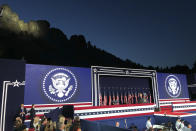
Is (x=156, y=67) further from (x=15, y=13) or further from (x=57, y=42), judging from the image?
(x=15, y=13)

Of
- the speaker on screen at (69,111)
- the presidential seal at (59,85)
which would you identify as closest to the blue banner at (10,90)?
the presidential seal at (59,85)

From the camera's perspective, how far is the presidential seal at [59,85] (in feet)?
40.2

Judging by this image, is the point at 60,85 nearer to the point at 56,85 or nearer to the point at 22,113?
the point at 56,85

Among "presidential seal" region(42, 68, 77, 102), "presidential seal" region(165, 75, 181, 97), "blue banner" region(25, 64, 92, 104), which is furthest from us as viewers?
"presidential seal" region(165, 75, 181, 97)

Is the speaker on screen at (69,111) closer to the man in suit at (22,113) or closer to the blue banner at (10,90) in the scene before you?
the man in suit at (22,113)

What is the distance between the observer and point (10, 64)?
10219 mm

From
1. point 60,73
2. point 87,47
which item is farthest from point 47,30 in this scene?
point 60,73

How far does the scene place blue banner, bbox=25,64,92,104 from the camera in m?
11.6

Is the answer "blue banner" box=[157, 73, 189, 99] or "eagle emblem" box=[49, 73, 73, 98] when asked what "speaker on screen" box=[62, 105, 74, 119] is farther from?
"blue banner" box=[157, 73, 189, 99]

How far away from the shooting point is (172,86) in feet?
63.5

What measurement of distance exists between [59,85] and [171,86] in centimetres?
1380

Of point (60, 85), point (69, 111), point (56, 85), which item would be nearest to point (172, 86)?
point (60, 85)

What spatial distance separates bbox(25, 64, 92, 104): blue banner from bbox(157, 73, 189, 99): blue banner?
30.2 ft

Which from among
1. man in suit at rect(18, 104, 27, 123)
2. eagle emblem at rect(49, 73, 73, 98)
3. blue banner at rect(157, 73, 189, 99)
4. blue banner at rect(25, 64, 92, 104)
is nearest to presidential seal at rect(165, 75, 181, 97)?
blue banner at rect(157, 73, 189, 99)
